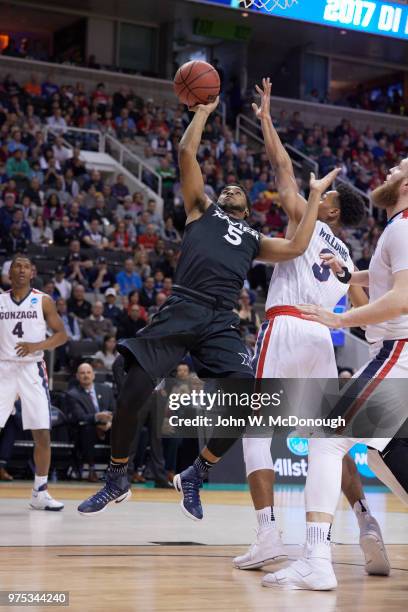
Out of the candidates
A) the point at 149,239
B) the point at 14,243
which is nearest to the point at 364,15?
the point at 149,239

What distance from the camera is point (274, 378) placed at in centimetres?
598

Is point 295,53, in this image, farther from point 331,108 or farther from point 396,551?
point 396,551

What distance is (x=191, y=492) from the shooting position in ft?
19.8

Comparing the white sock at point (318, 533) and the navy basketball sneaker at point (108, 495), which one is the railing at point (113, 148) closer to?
the navy basketball sneaker at point (108, 495)

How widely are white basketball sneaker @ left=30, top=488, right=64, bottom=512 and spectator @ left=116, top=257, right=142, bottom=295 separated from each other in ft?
27.4

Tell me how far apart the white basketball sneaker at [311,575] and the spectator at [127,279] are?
12.4m

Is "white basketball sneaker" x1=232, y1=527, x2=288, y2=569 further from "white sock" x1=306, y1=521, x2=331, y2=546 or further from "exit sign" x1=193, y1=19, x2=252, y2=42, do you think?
"exit sign" x1=193, y1=19, x2=252, y2=42

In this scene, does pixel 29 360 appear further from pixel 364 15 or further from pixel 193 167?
pixel 364 15

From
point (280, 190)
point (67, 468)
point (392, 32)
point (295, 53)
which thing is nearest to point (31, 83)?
point (392, 32)

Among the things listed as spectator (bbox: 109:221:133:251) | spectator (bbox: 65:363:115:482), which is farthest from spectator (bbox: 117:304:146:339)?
spectator (bbox: 109:221:133:251)

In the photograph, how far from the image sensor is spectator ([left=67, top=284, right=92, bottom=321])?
15.9 meters

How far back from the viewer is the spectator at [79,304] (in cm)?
1588

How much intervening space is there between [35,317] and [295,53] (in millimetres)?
23697

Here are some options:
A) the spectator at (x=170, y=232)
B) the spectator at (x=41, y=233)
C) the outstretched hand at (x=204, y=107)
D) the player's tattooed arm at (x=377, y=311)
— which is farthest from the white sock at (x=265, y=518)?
the spectator at (x=170, y=232)
